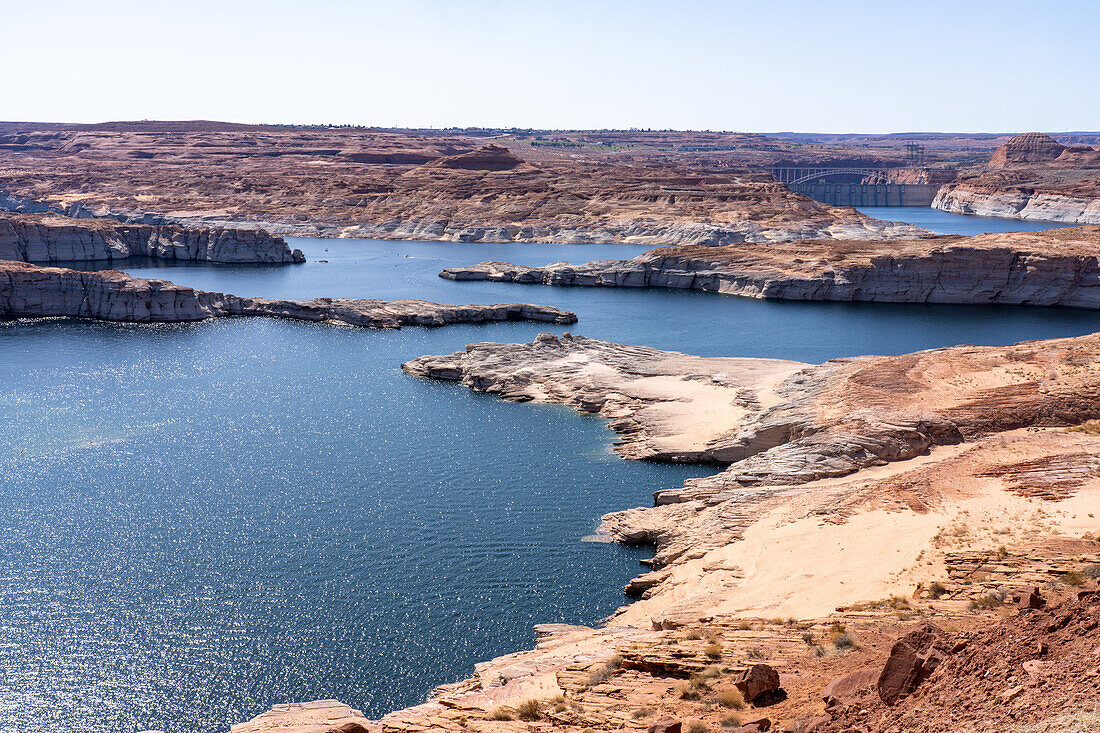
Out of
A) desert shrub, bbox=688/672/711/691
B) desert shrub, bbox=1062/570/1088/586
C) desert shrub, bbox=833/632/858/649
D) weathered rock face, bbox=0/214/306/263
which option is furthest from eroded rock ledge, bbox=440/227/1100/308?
desert shrub, bbox=688/672/711/691

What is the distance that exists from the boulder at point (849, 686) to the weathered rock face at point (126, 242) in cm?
11625

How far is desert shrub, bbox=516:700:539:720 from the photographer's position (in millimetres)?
20016

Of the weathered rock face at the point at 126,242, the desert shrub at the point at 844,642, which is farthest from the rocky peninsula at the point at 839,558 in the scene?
the weathered rock face at the point at 126,242

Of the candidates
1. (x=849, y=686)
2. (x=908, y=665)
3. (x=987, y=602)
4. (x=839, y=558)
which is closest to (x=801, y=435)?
(x=839, y=558)

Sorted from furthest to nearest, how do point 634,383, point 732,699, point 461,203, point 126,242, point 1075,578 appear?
point 461,203
point 126,242
point 634,383
point 1075,578
point 732,699

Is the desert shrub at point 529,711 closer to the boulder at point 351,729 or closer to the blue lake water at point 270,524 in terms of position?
the boulder at point 351,729

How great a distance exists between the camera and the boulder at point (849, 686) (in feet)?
55.9

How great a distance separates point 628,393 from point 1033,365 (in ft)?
71.1

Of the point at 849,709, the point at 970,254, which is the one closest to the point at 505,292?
the point at 970,254

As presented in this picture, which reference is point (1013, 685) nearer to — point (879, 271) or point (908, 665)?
point (908, 665)

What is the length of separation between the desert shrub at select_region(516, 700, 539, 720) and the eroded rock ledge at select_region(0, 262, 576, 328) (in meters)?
65.1

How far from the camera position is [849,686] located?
689 inches

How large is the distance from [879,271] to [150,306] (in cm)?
7177

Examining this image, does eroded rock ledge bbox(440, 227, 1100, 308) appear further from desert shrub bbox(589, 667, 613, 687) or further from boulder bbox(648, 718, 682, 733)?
boulder bbox(648, 718, 682, 733)
